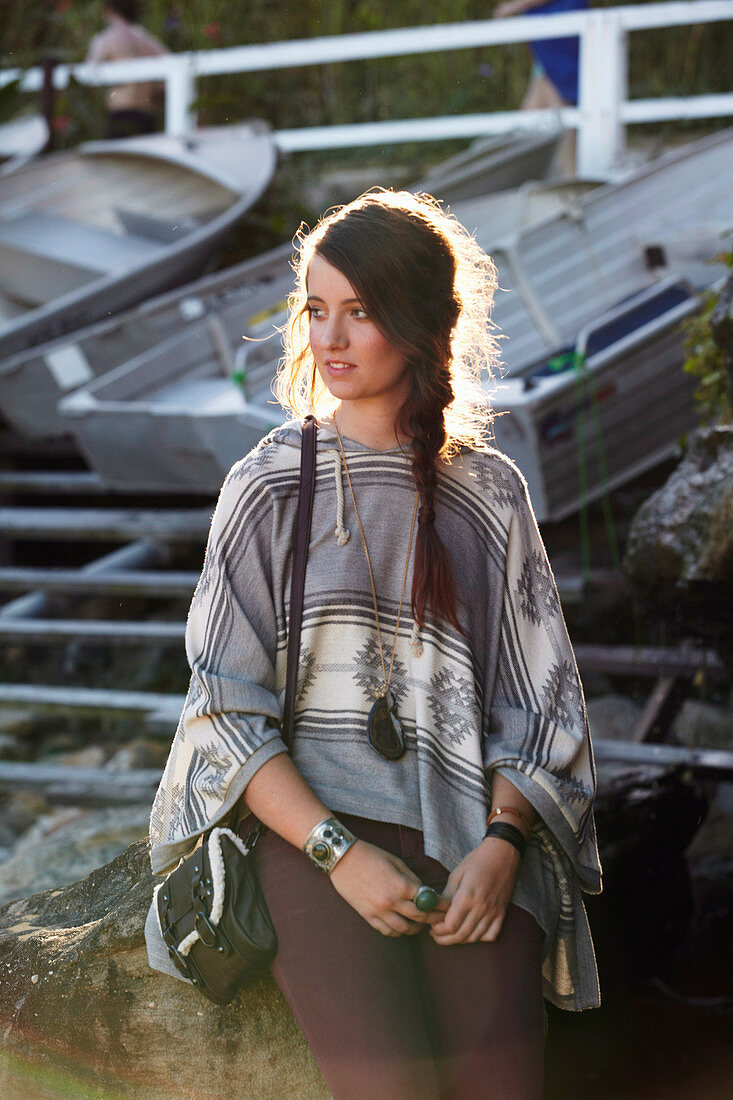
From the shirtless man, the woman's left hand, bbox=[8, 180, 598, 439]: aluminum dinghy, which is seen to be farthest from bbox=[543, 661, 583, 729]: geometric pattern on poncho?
the shirtless man

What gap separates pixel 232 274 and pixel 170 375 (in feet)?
2.58

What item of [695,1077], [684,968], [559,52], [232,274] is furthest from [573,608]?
[559,52]

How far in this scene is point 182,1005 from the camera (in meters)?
1.83

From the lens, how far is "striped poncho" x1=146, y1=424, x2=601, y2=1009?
163cm

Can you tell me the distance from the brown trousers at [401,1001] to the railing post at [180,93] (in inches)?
306

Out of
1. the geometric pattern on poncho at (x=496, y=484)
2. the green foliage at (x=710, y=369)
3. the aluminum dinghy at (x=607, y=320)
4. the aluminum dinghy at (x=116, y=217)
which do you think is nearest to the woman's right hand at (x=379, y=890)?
the geometric pattern on poncho at (x=496, y=484)

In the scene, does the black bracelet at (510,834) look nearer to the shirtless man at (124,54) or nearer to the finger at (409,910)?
the finger at (409,910)

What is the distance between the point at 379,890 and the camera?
1496mm

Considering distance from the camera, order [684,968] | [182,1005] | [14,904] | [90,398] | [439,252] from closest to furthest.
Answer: [439,252] → [182,1005] → [14,904] → [684,968] → [90,398]

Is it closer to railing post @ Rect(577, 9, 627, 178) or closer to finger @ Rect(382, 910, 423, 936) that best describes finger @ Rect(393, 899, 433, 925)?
Answer: finger @ Rect(382, 910, 423, 936)

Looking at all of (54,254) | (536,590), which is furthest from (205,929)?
(54,254)

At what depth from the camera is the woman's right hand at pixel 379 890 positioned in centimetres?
150

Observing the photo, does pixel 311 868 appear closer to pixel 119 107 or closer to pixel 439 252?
pixel 439 252

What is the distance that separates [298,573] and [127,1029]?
0.81m
